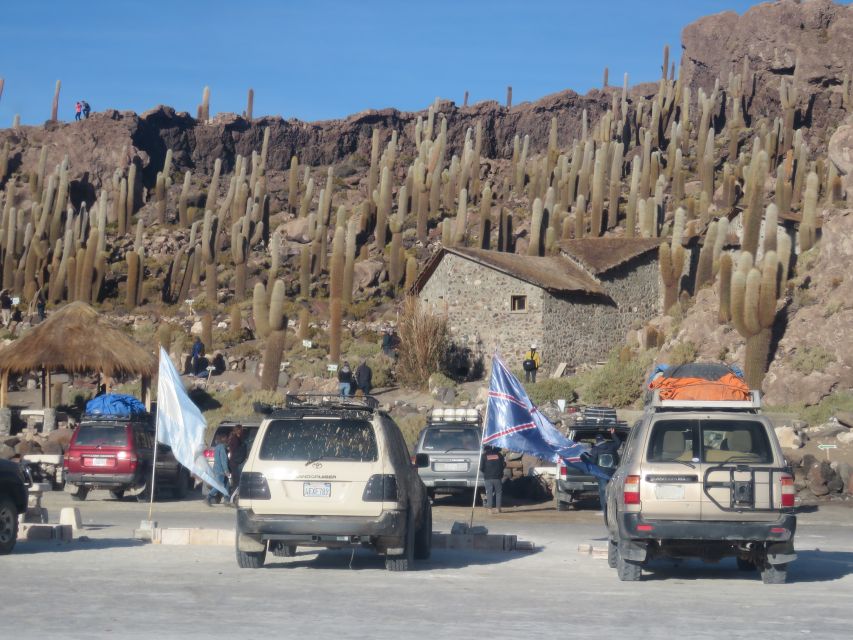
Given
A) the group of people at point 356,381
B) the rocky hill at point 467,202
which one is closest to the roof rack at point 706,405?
the rocky hill at point 467,202

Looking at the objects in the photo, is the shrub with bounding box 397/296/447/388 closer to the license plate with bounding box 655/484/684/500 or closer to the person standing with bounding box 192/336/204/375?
the person standing with bounding box 192/336/204/375

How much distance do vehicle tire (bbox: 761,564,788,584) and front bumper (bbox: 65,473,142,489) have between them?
15.0 m

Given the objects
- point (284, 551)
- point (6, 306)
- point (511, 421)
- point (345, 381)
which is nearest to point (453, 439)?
point (511, 421)

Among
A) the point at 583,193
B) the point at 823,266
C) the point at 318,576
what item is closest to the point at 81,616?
the point at 318,576

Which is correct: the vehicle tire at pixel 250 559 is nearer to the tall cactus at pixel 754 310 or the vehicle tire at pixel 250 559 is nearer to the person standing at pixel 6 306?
the tall cactus at pixel 754 310

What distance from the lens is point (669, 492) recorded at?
12.3 metres

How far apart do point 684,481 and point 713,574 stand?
228cm

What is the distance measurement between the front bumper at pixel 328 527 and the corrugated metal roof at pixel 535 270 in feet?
110

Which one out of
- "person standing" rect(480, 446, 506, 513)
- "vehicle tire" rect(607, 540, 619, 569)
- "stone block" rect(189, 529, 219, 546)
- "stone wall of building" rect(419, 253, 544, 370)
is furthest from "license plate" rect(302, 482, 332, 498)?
"stone wall of building" rect(419, 253, 544, 370)

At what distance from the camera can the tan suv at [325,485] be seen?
41.8ft

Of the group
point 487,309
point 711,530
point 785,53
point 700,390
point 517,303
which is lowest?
point 711,530

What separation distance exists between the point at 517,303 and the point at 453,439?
22733 millimetres

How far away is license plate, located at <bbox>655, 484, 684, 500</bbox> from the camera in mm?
12297

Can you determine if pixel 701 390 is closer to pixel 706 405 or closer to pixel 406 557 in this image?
pixel 706 405
